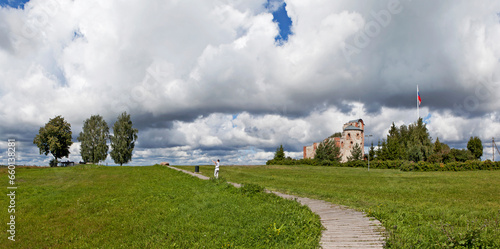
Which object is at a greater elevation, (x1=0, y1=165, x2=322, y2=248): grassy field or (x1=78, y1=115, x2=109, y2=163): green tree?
(x1=78, y1=115, x2=109, y2=163): green tree

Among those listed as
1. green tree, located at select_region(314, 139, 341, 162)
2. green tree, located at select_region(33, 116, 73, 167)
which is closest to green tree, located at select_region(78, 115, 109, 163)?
green tree, located at select_region(33, 116, 73, 167)

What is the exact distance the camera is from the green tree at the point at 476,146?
85675 millimetres

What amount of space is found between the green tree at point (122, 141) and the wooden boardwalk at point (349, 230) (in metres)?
60.8

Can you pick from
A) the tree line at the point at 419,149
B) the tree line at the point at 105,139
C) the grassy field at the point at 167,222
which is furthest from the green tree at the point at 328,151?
the grassy field at the point at 167,222

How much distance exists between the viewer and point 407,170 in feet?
149

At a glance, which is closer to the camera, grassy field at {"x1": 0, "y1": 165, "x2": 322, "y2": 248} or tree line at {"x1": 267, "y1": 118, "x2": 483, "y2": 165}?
grassy field at {"x1": 0, "y1": 165, "x2": 322, "y2": 248}

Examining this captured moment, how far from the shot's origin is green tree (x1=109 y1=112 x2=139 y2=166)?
6412cm

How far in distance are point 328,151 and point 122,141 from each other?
44971 millimetres

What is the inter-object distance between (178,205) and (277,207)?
459 centimetres

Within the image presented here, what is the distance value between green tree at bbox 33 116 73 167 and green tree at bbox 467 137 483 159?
99472 mm

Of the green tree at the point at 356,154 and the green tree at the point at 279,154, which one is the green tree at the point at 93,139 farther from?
the green tree at the point at 356,154

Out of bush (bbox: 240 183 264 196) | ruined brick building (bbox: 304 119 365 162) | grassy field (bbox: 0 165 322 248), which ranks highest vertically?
ruined brick building (bbox: 304 119 365 162)

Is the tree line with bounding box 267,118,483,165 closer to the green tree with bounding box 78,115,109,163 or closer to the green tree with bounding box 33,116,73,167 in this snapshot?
the green tree with bounding box 78,115,109,163

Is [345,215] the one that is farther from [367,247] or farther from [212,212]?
[212,212]
